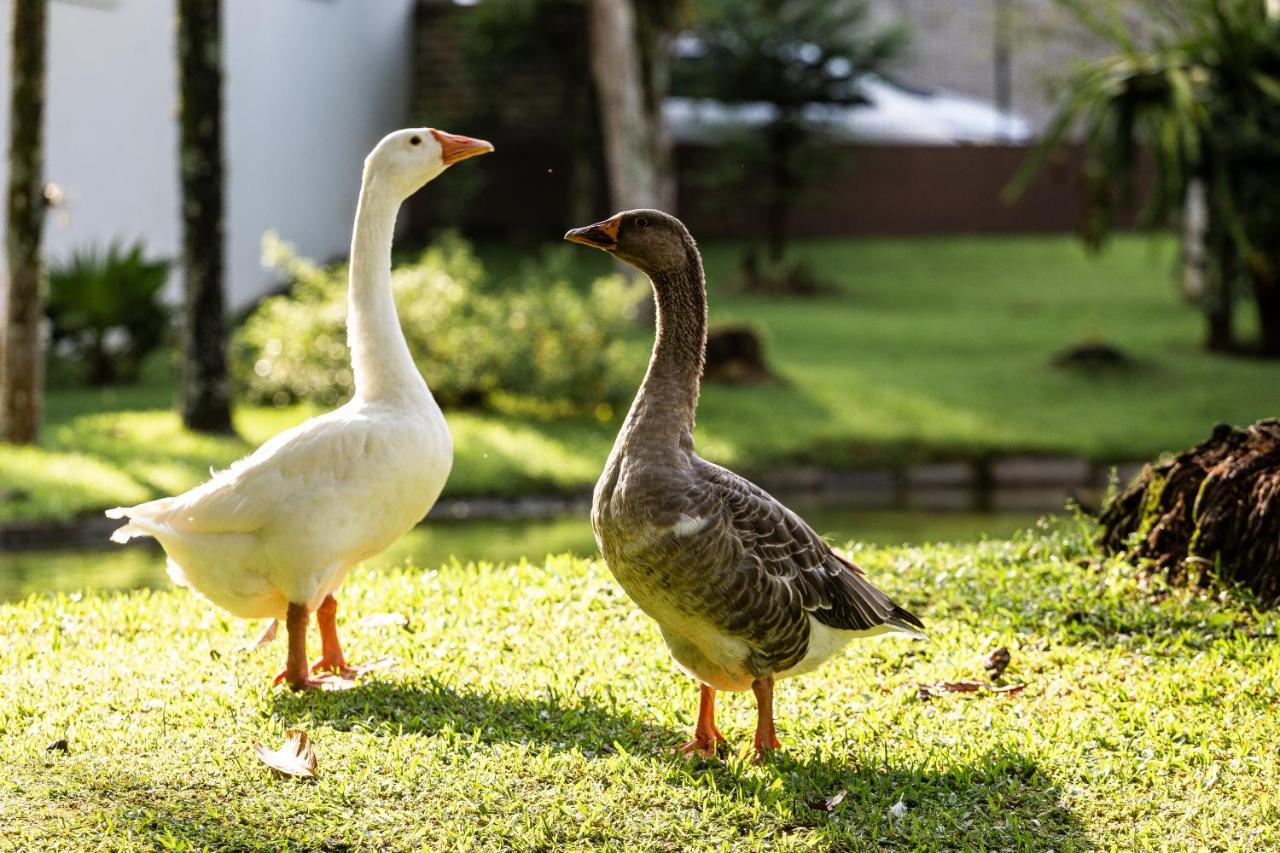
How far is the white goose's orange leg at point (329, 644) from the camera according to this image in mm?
4637

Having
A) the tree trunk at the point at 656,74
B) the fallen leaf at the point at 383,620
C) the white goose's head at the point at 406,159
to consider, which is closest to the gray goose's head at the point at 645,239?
the white goose's head at the point at 406,159

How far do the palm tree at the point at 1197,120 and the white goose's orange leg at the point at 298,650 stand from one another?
10351 millimetres

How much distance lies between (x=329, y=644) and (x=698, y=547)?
1570mm

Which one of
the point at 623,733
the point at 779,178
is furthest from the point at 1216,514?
the point at 779,178

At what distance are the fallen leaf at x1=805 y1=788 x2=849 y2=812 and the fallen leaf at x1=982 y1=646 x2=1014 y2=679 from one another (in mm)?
1156

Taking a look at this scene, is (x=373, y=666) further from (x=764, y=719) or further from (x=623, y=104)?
(x=623, y=104)

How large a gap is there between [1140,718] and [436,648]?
232 cm

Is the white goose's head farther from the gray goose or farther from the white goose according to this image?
the gray goose

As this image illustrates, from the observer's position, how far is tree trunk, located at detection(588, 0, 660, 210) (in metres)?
17.3

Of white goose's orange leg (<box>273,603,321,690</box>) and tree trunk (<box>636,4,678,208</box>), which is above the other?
tree trunk (<box>636,4,678,208</box>)

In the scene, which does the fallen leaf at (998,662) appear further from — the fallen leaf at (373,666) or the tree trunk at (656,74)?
the tree trunk at (656,74)

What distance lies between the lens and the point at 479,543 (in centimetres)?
908

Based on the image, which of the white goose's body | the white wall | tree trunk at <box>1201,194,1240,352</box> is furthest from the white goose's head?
tree trunk at <box>1201,194,1240,352</box>

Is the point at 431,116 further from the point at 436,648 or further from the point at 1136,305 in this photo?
the point at 436,648
